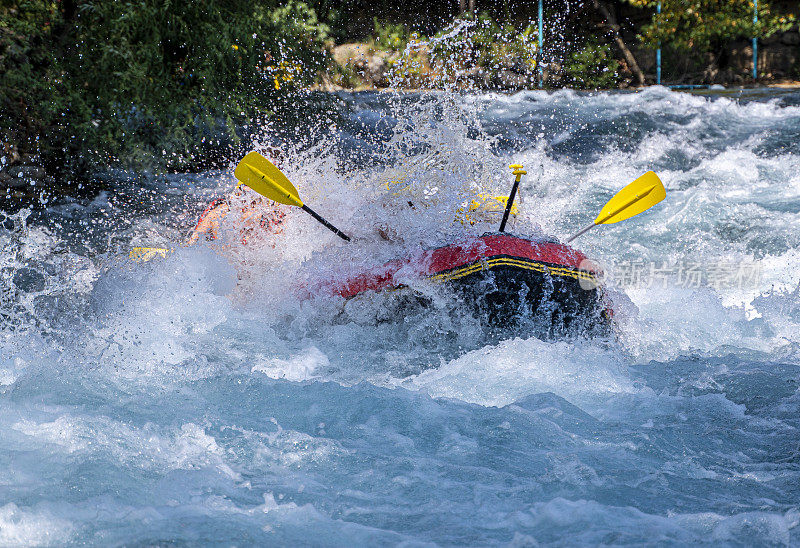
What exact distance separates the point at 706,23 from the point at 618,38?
137 centimetres

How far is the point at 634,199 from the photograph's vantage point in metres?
3.86

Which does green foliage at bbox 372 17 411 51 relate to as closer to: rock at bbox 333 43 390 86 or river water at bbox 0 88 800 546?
rock at bbox 333 43 390 86

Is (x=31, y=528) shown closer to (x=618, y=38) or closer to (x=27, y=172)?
(x=27, y=172)

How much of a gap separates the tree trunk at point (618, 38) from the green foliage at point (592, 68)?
21 centimetres

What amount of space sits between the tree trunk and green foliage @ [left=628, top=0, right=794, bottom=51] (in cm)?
35

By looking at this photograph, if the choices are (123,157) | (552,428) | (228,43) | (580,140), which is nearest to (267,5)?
(228,43)

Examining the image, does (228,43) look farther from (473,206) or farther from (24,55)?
(473,206)

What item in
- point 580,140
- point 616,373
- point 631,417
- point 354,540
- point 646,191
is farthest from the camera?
point 580,140

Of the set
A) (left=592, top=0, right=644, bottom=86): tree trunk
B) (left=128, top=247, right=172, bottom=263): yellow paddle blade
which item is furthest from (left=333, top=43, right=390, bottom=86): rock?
(left=128, top=247, right=172, bottom=263): yellow paddle blade

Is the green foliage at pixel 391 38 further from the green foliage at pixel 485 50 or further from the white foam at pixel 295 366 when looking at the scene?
the white foam at pixel 295 366

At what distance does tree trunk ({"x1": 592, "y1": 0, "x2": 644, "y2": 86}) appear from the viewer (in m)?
12.5

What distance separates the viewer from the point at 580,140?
30.0 ft

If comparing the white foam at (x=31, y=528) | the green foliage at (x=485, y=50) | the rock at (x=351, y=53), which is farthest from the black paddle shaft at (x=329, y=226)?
the rock at (x=351, y=53)

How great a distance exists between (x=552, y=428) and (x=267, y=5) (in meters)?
6.56
